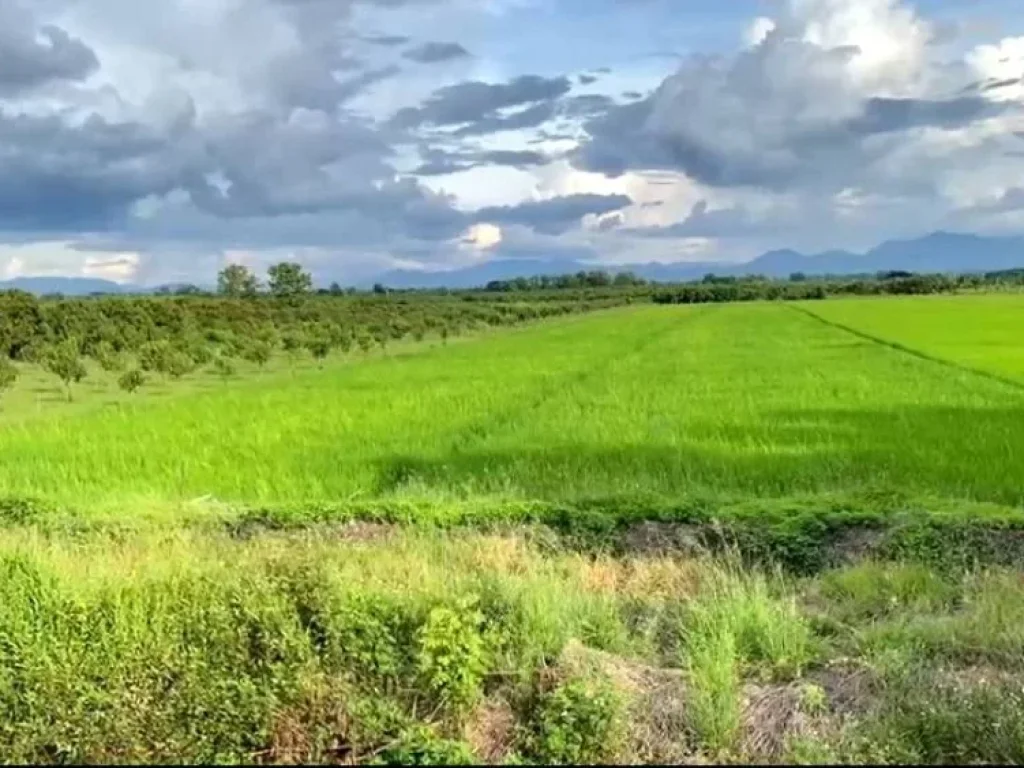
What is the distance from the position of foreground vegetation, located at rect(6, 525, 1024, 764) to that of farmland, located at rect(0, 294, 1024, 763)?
0.01 meters

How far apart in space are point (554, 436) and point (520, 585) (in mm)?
8149

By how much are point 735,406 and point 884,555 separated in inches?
354

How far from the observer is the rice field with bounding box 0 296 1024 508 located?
429 inches

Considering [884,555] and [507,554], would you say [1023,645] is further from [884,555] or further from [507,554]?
[507,554]

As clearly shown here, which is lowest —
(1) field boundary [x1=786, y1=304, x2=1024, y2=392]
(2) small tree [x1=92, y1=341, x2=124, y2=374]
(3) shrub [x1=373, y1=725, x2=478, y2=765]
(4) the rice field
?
(1) field boundary [x1=786, y1=304, x2=1024, y2=392]

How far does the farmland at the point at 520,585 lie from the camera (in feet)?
15.3

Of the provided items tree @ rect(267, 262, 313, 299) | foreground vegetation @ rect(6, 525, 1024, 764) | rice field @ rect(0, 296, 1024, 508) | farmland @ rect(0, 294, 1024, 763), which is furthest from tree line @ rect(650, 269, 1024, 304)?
foreground vegetation @ rect(6, 525, 1024, 764)

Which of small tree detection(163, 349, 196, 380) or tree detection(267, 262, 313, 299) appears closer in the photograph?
small tree detection(163, 349, 196, 380)

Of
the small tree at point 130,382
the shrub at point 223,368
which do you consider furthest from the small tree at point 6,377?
the shrub at point 223,368

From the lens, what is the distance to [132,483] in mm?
11664

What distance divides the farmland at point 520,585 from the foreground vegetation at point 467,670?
0.01 metres

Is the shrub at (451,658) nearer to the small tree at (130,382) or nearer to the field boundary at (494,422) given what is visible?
the field boundary at (494,422)

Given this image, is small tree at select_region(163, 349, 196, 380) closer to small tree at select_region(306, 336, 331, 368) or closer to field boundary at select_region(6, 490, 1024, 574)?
small tree at select_region(306, 336, 331, 368)

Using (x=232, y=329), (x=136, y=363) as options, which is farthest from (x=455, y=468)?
(x=232, y=329)
